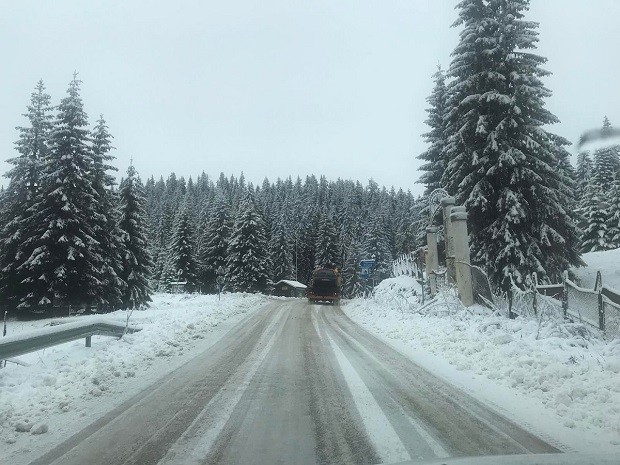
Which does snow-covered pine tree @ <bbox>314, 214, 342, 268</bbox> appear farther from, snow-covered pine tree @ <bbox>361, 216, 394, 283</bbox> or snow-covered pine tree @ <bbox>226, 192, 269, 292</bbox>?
snow-covered pine tree @ <bbox>226, 192, 269, 292</bbox>

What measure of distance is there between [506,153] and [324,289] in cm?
2396

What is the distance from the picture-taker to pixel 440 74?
3209 centimetres

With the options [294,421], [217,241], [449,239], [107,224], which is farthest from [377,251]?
[294,421]

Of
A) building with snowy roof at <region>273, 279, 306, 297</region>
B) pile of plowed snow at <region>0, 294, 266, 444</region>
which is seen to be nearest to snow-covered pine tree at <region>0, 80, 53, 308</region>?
pile of plowed snow at <region>0, 294, 266, 444</region>

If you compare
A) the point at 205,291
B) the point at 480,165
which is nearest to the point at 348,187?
the point at 205,291

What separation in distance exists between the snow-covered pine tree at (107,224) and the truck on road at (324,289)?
1563cm

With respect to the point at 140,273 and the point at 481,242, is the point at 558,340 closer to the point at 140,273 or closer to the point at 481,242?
the point at 481,242

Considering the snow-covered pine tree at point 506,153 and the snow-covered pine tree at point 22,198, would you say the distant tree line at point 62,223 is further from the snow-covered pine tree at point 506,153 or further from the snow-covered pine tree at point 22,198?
the snow-covered pine tree at point 506,153

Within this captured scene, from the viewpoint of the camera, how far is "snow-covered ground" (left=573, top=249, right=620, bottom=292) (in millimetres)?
22078

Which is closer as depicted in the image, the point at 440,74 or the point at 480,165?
the point at 480,165

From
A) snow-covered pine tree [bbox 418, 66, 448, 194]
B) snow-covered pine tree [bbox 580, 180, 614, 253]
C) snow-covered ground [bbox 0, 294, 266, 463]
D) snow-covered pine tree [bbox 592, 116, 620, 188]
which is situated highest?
snow-covered pine tree [bbox 418, 66, 448, 194]

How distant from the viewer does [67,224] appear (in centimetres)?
2730

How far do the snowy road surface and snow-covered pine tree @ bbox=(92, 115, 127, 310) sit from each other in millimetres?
23003

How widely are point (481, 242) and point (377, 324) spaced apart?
19.8 ft
